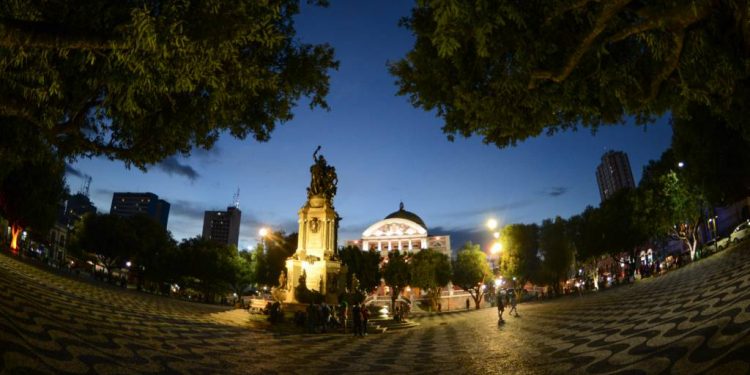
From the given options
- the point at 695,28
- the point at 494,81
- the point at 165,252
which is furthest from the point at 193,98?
the point at 165,252

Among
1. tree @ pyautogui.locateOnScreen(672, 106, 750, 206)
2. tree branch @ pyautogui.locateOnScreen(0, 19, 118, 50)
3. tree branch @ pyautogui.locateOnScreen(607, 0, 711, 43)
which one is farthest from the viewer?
tree @ pyautogui.locateOnScreen(672, 106, 750, 206)

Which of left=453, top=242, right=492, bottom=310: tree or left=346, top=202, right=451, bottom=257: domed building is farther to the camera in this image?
left=346, top=202, right=451, bottom=257: domed building

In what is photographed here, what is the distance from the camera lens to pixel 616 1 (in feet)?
17.6

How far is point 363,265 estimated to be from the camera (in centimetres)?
4366

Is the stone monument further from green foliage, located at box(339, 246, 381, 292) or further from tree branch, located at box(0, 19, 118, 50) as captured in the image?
tree branch, located at box(0, 19, 118, 50)

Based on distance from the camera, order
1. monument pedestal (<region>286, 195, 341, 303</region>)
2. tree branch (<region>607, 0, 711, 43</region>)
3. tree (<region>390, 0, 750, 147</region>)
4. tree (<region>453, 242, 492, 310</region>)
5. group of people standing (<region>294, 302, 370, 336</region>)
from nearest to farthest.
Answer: tree branch (<region>607, 0, 711, 43</region>) < tree (<region>390, 0, 750, 147</region>) < group of people standing (<region>294, 302, 370, 336</region>) < monument pedestal (<region>286, 195, 341, 303</region>) < tree (<region>453, 242, 492, 310</region>)

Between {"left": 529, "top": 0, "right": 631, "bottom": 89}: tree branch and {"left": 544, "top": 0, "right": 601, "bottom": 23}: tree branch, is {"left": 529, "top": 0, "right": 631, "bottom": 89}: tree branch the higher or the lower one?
the lower one

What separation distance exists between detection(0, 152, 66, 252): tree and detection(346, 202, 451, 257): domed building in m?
69.4

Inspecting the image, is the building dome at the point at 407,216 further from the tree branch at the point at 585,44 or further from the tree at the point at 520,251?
the tree branch at the point at 585,44

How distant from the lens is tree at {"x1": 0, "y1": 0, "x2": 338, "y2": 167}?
17.6 feet

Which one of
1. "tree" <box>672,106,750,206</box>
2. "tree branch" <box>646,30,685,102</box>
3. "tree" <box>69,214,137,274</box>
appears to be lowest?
"tree branch" <box>646,30,685,102</box>

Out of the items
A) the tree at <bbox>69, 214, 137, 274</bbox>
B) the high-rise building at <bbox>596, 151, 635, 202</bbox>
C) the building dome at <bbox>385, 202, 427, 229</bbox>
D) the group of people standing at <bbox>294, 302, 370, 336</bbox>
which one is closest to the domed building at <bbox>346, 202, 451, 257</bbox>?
the building dome at <bbox>385, 202, 427, 229</bbox>

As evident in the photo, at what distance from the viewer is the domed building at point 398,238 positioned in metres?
97.7

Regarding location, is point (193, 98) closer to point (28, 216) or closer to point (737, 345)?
point (737, 345)
